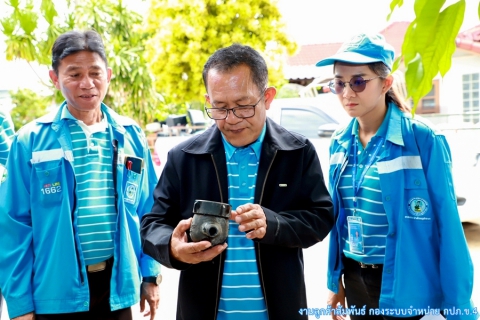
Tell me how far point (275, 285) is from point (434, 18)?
1335 mm

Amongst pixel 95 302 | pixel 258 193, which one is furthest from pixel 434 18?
pixel 95 302

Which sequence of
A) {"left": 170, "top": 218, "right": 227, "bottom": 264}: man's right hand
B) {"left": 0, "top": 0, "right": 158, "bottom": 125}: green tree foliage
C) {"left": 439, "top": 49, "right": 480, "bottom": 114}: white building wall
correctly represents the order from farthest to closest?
{"left": 439, "top": 49, "right": 480, "bottom": 114}: white building wall, {"left": 0, "top": 0, "right": 158, "bottom": 125}: green tree foliage, {"left": 170, "top": 218, "right": 227, "bottom": 264}: man's right hand

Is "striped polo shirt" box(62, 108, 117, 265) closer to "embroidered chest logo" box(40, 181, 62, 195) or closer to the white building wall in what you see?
"embroidered chest logo" box(40, 181, 62, 195)

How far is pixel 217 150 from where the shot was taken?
6.75ft

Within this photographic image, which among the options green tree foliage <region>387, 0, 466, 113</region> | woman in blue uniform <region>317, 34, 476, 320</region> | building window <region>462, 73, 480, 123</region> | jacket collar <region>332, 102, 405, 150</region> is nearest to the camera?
green tree foliage <region>387, 0, 466, 113</region>

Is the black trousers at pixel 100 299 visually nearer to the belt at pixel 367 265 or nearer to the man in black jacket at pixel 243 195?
the man in black jacket at pixel 243 195

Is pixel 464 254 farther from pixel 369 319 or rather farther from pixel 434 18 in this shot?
pixel 434 18

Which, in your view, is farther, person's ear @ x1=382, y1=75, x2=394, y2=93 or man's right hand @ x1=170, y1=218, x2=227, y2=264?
person's ear @ x1=382, y1=75, x2=394, y2=93

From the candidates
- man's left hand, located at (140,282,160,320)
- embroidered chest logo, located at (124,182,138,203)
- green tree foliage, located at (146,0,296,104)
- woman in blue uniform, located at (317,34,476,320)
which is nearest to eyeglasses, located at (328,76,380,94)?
woman in blue uniform, located at (317,34,476,320)

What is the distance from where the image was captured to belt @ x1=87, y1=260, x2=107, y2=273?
96.0 inches

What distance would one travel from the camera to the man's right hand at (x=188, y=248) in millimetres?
1688

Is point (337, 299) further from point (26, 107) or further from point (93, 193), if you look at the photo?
point (26, 107)

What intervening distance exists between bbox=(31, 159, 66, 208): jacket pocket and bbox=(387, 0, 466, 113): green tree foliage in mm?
1922

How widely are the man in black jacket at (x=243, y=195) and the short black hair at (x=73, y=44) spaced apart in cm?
84
